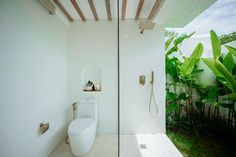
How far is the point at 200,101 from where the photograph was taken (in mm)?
2207

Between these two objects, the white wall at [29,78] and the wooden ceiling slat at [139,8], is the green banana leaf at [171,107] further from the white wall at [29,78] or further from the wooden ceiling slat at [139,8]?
the white wall at [29,78]

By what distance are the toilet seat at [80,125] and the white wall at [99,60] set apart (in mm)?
420

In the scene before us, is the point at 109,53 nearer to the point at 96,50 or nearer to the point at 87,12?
the point at 96,50

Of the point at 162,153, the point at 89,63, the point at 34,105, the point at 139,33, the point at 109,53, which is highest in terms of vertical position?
the point at 139,33

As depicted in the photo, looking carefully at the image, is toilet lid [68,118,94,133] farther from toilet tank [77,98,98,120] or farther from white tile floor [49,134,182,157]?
white tile floor [49,134,182,157]

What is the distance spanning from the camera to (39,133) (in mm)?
1469

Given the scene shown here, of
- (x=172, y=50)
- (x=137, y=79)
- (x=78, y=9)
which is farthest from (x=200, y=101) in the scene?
(x=78, y=9)

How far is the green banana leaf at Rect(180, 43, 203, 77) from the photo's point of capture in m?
1.79

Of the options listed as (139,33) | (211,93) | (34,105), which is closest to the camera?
(34,105)

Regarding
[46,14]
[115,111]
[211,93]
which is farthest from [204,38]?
[46,14]

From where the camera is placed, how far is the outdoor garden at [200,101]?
1553 mm

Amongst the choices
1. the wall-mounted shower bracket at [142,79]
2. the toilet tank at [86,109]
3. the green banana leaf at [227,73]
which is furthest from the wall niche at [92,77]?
the green banana leaf at [227,73]

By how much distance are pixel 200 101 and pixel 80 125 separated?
2.35 metres

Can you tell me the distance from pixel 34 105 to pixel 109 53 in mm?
1491
